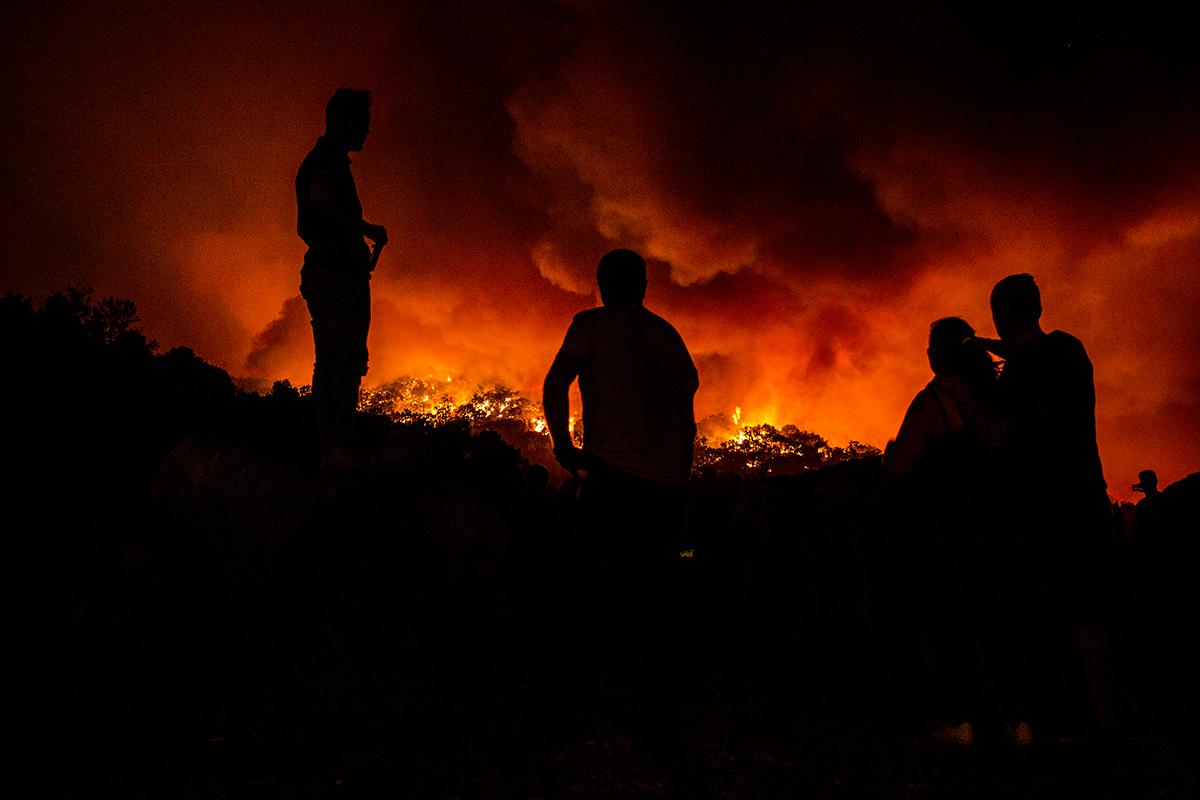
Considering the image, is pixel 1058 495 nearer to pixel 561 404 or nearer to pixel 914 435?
pixel 914 435

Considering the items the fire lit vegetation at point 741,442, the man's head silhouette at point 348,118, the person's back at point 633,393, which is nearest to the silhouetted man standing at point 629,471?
the person's back at point 633,393

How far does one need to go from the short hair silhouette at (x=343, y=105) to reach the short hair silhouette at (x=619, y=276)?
1913 millimetres

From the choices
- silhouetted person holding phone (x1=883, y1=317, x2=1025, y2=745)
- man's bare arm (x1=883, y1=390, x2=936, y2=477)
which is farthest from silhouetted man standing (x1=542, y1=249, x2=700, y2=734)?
silhouetted person holding phone (x1=883, y1=317, x2=1025, y2=745)

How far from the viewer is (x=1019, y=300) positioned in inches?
146

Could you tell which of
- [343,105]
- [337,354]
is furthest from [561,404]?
[343,105]

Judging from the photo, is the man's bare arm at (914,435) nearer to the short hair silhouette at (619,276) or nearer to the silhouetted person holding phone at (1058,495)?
the silhouetted person holding phone at (1058,495)

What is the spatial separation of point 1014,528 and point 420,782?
10.0 ft

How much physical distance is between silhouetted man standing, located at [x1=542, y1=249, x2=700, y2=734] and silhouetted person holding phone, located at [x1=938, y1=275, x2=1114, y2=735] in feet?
4.67

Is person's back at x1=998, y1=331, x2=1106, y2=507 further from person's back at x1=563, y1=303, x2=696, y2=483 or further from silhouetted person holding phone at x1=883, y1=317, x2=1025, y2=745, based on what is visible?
person's back at x1=563, y1=303, x2=696, y2=483

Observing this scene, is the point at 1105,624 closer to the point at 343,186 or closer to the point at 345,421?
the point at 345,421

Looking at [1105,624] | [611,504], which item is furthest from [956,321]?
[611,504]

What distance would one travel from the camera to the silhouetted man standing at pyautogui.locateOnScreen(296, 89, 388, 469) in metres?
4.16

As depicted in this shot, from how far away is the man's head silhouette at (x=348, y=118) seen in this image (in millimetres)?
4316

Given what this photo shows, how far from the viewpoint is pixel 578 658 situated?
134 inches
